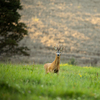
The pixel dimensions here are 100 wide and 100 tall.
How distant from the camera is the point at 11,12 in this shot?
13.3 meters

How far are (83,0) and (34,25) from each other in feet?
27.0

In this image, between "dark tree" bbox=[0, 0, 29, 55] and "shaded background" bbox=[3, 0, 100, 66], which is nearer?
"dark tree" bbox=[0, 0, 29, 55]

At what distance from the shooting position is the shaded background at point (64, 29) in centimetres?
1634

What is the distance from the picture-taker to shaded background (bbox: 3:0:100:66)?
16344 mm

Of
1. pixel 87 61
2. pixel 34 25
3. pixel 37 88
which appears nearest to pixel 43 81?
pixel 37 88

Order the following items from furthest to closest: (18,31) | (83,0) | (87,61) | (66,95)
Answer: (83,0) → (87,61) → (18,31) → (66,95)

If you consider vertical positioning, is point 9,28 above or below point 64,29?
below

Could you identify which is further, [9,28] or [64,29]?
[64,29]

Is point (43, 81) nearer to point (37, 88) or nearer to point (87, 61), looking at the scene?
point (37, 88)

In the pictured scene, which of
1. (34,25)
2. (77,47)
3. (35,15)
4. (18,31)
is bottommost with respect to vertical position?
(77,47)

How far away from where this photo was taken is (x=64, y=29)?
18016mm

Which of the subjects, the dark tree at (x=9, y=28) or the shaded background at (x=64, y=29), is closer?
the dark tree at (x=9, y=28)

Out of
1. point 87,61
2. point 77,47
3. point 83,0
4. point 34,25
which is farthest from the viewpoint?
point 83,0

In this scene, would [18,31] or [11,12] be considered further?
[18,31]
